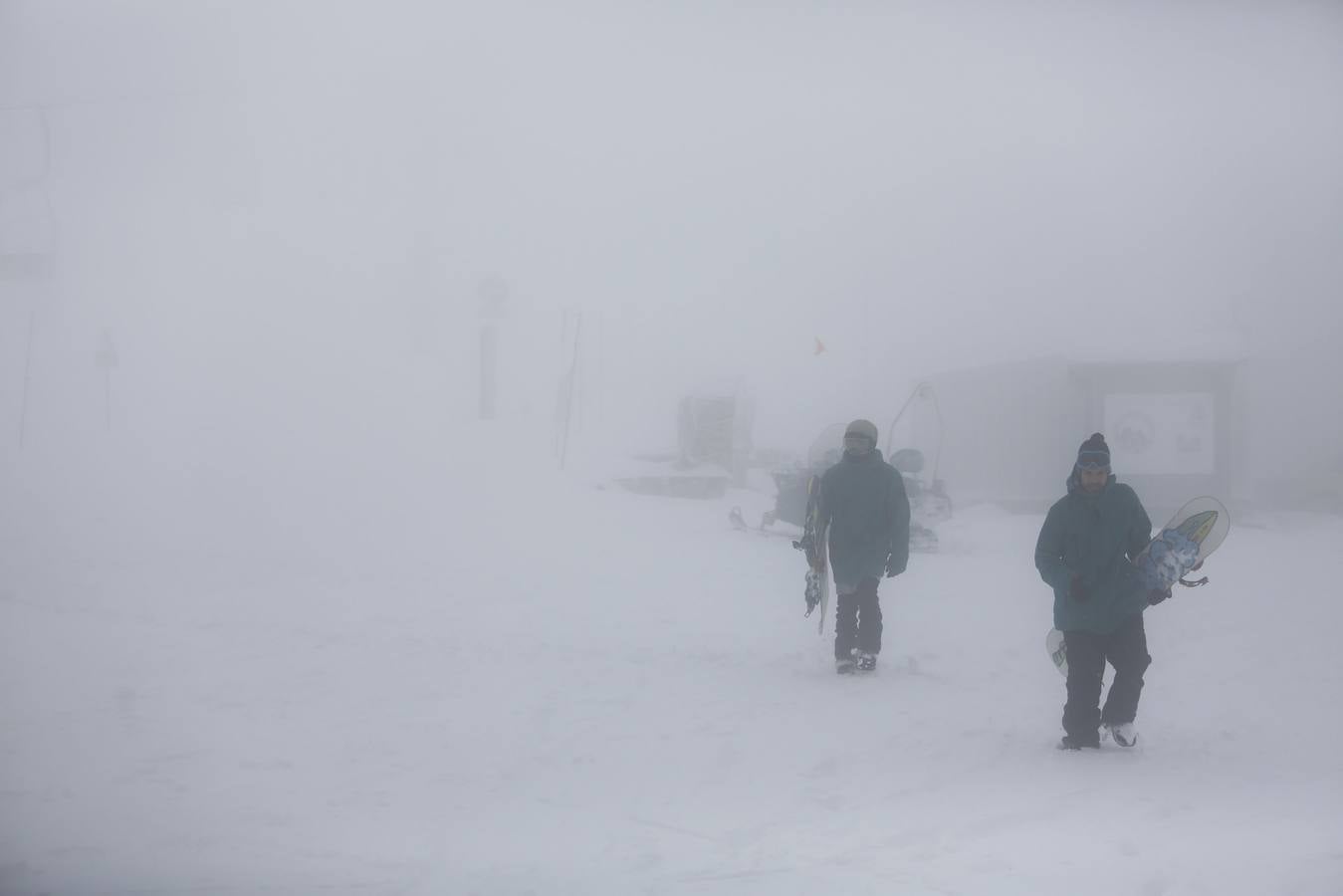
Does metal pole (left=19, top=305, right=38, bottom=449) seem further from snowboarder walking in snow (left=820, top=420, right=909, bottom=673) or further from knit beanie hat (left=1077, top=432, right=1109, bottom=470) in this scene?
knit beanie hat (left=1077, top=432, right=1109, bottom=470)

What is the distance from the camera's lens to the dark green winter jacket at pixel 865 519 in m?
5.90

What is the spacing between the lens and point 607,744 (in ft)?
15.8

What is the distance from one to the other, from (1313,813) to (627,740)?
8.83 ft

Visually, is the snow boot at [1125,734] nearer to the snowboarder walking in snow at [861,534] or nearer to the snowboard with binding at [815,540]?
the snowboarder walking in snow at [861,534]

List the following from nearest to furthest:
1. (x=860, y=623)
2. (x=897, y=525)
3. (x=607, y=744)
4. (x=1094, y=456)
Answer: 1. (x=1094, y=456)
2. (x=607, y=744)
3. (x=897, y=525)
4. (x=860, y=623)

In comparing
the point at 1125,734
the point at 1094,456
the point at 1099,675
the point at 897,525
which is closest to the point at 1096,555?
the point at 1094,456

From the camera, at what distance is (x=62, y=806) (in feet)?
12.9

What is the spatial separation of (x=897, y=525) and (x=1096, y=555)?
1569 millimetres

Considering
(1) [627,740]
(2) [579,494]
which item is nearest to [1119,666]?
(1) [627,740]

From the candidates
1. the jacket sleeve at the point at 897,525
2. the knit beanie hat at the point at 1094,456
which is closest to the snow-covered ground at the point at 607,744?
the jacket sleeve at the point at 897,525

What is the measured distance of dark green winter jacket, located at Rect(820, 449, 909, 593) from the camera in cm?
590

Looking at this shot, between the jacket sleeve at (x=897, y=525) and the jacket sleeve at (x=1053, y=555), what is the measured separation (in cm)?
135

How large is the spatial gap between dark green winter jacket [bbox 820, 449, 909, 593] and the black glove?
57.7 inches

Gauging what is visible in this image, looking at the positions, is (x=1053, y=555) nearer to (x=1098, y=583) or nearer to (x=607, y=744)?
(x=1098, y=583)
